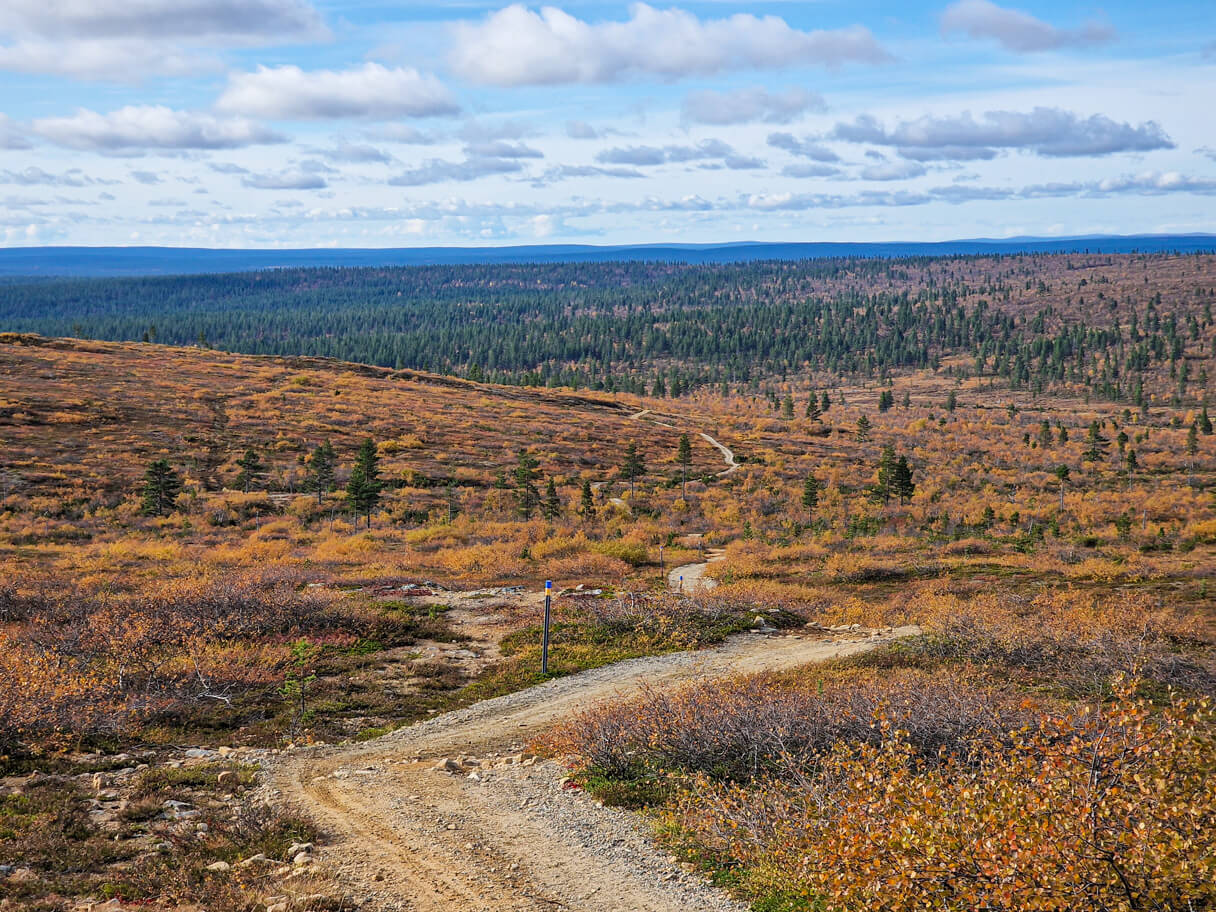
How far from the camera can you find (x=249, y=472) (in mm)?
53812

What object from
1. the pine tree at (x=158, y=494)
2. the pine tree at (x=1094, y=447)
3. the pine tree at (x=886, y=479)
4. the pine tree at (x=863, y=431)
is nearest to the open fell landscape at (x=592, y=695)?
the pine tree at (x=158, y=494)

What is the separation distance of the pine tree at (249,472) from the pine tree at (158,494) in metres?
5.72

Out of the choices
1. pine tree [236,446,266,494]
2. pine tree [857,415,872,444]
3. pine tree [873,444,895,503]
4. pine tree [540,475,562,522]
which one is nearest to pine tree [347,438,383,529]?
pine tree [236,446,266,494]

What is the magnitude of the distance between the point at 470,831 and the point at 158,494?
39.5 metres

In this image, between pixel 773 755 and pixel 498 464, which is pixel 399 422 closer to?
pixel 498 464

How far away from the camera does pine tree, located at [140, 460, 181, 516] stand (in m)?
43.2

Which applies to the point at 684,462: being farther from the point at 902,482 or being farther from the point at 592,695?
the point at 592,695

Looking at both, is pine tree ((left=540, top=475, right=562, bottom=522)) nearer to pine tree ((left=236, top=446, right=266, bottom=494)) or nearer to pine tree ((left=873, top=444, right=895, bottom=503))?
pine tree ((left=236, top=446, right=266, bottom=494))

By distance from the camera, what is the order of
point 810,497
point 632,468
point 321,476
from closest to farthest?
1. point 321,476
2. point 810,497
3. point 632,468

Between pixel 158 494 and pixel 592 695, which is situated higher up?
pixel 592 695

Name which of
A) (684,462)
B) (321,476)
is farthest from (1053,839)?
(684,462)

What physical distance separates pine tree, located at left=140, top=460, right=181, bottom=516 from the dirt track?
34.3 meters

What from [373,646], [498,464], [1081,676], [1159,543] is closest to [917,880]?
[1081,676]

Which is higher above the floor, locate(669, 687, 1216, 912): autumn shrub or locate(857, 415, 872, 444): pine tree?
locate(669, 687, 1216, 912): autumn shrub
